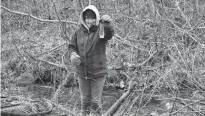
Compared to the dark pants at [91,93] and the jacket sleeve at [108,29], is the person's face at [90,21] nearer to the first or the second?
the jacket sleeve at [108,29]

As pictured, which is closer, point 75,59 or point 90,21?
point 75,59

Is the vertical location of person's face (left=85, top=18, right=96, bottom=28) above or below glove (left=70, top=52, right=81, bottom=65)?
above

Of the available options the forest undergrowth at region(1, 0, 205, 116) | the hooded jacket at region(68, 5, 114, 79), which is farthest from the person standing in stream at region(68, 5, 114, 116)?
the forest undergrowth at region(1, 0, 205, 116)

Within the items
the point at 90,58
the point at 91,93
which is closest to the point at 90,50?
the point at 90,58

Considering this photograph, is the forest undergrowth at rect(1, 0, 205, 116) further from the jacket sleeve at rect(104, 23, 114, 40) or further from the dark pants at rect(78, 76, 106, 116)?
the jacket sleeve at rect(104, 23, 114, 40)

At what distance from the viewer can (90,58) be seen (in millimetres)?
4406

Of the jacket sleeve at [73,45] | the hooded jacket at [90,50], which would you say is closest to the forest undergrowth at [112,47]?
the hooded jacket at [90,50]

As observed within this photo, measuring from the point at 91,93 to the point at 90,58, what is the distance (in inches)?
18.6

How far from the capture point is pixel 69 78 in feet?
25.4

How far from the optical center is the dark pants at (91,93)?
14.4 feet

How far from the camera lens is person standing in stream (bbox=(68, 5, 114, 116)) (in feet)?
14.4

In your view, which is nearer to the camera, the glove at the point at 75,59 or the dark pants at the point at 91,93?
the glove at the point at 75,59

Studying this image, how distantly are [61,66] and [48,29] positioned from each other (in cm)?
200

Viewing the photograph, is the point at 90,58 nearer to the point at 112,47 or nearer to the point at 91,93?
the point at 91,93
